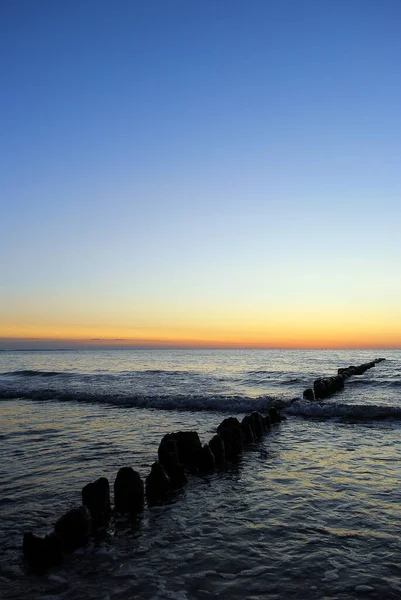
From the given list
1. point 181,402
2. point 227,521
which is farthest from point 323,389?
point 227,521

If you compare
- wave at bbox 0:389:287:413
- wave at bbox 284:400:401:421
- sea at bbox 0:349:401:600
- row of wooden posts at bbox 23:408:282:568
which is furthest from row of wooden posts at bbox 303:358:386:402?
row of wooden posts at bbox 23:408:282:568

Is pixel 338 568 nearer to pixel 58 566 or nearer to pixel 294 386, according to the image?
pixel 58 566

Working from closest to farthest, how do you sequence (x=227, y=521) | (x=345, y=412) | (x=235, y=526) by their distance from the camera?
(x=235, y=526)
(x=227, y=521)
(x=345, y=412)

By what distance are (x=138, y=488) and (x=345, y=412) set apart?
574 inches

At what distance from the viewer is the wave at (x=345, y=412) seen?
19.4 meters

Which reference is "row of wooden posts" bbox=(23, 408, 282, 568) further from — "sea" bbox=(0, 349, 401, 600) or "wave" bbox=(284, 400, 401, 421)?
"wave" bbox=(284, 400, 401, 421)

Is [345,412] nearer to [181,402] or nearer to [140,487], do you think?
[181,402]

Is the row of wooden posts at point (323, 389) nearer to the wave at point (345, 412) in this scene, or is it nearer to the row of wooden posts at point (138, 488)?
the wave at point (345, 412)

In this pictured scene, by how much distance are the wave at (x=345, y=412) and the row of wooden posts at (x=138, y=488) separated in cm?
691

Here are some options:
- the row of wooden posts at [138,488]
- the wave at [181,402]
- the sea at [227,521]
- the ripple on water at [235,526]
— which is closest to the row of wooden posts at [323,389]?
the wave at [181,402]

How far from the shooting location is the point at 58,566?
570 centimetres

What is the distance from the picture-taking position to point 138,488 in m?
7.62

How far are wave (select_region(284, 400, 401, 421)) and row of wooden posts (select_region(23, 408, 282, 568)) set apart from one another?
691 centimetres

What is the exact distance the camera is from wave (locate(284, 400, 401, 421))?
19.4 meters
